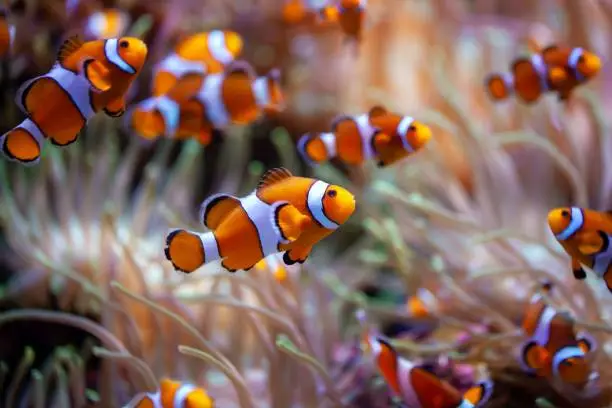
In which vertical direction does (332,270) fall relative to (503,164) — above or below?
below

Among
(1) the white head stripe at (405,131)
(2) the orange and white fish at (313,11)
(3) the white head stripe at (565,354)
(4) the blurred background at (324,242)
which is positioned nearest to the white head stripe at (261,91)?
(2) the orange and white fish at (313,11)

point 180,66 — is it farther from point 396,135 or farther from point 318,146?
point 396,135

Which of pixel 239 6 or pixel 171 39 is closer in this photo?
pixel 171 39

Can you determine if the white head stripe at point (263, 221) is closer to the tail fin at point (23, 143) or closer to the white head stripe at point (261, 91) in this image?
the tail fin at point (23, 143)

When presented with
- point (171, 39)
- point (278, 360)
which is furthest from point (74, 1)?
point (278, 360)

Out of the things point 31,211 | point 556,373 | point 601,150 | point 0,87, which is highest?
point 0,87

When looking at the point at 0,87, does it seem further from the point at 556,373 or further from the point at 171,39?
the point at 556,373

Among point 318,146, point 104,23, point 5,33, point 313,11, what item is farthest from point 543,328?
point 104,23
